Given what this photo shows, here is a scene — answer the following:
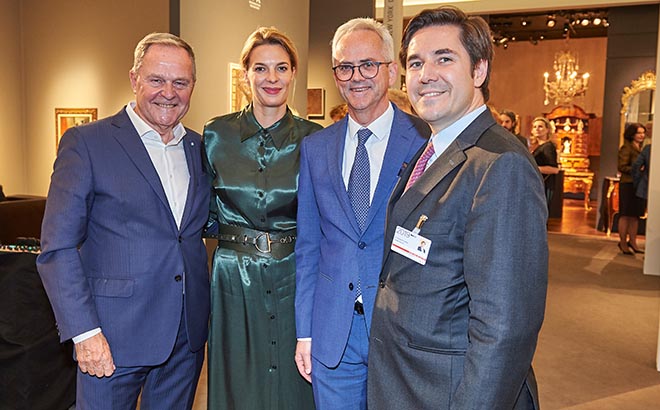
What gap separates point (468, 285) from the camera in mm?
1293

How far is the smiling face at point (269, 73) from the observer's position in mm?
2250

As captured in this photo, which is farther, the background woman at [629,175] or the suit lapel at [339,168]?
the background woman at [629,175]

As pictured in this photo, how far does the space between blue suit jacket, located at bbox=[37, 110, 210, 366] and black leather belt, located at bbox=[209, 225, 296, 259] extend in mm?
232

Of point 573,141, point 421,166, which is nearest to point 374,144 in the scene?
point 421,166

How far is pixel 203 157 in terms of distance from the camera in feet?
7.66

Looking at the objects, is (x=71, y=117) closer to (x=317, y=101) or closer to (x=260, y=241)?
(x=317, y=101)

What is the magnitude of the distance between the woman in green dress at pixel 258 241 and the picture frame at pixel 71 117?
213 inches

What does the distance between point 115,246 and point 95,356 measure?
366 mm

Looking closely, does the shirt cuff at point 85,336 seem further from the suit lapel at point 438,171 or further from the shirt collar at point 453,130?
the shirt collar at point 453,130

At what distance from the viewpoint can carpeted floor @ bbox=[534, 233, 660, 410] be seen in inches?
153

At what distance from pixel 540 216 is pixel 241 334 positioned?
4.76 feet

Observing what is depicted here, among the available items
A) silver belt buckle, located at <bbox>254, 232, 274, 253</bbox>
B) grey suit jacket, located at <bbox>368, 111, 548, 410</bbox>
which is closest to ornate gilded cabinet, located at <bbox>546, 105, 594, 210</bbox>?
silver belt buckle, located at <bbox>254, 232, 274, 253</bbox>

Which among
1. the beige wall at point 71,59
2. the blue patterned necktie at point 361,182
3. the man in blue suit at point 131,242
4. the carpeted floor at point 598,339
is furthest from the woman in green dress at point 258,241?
the beige wall at point 71,59

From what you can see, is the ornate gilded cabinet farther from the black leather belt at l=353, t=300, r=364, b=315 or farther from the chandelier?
the black leather belt at l=353, t=300, r=364, b=315
